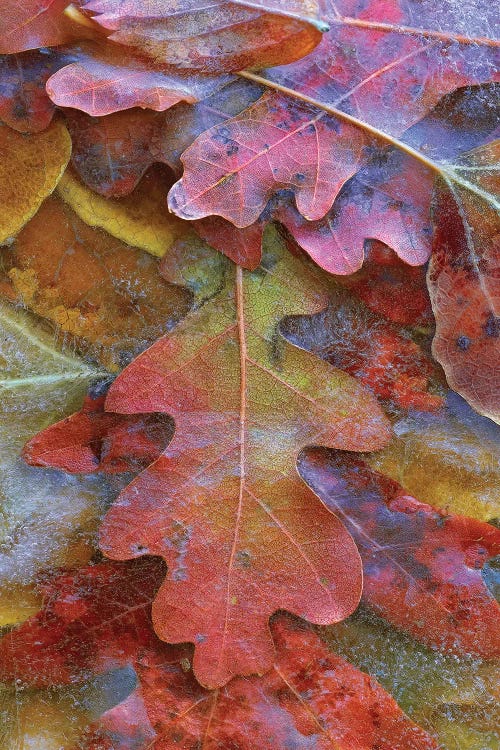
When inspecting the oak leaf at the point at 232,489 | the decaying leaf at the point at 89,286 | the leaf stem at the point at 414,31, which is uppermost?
the leaf stem at the point at 414,31

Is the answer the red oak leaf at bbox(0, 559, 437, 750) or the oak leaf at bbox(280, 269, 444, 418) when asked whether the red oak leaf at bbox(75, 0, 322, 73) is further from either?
the red oak leaf at bbox(0, 559, 437, 750)

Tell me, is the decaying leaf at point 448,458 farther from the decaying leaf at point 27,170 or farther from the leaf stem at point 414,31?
the decaying leaf at point 27,170

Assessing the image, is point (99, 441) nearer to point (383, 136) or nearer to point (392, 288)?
point (392, 288)

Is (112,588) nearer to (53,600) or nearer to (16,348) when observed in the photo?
(53,600)

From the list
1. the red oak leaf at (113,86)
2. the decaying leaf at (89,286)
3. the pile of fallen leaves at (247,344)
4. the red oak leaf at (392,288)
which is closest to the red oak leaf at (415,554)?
the pile of fallen leaves at (247,344)

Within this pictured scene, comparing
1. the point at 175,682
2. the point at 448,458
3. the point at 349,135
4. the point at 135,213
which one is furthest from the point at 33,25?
the point at 175,682

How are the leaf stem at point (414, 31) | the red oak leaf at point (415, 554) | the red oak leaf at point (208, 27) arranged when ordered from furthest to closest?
the red oak leaf at point (415, 554)
the leaf stem at point (414, 31)
the red oak leaf at point (208, 27)

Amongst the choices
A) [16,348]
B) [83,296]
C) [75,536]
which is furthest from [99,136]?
[75,536]
